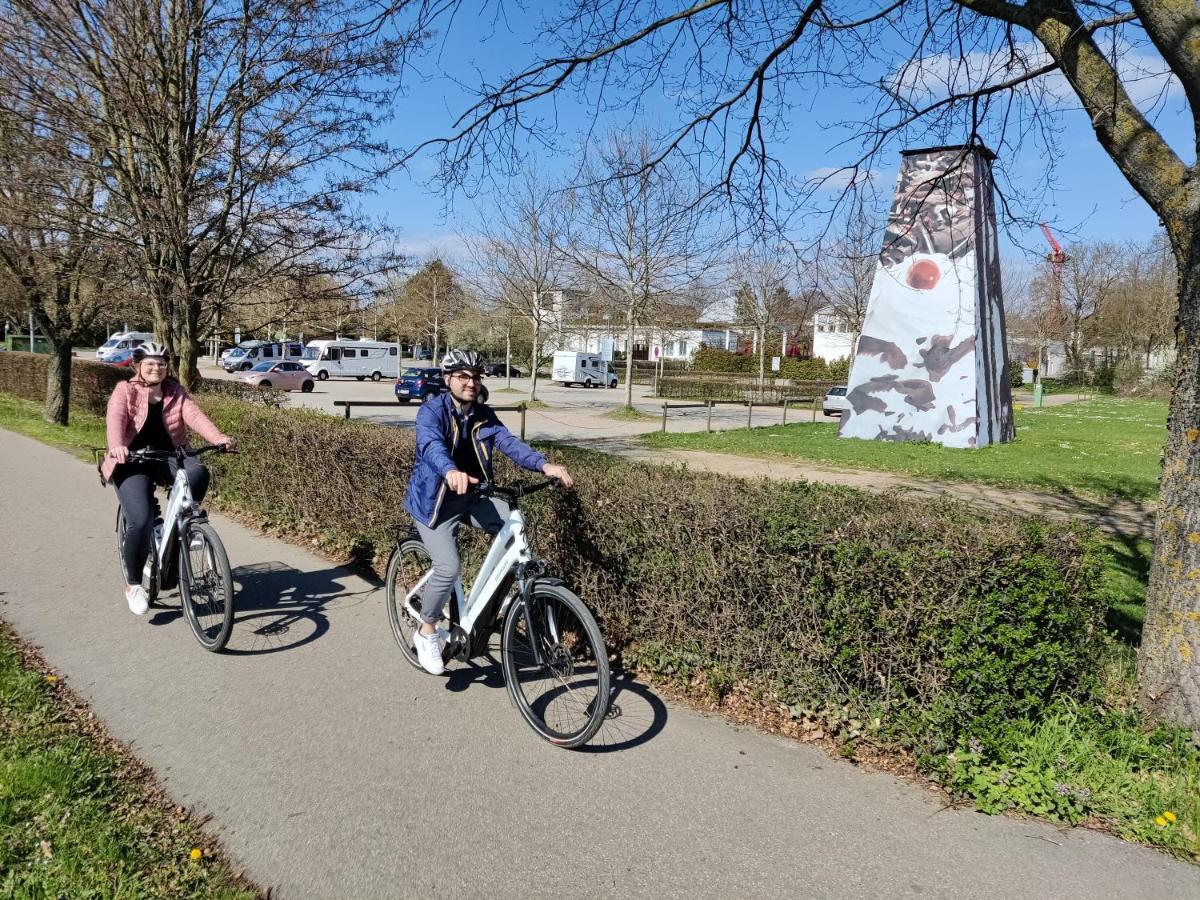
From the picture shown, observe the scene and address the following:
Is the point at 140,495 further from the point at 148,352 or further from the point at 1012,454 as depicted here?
the point at 1012,454

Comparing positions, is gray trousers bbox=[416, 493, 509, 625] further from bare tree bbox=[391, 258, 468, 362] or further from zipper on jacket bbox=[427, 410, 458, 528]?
bare tree bbox=[391, 258, 468, 362]

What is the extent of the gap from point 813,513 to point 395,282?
Result: 1096 centimetres

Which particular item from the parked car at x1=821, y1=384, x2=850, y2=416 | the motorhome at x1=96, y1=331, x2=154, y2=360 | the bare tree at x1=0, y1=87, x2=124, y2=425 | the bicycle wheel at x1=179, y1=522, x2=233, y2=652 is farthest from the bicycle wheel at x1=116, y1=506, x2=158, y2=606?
the motorhome at x1=96, y1=331, x2=154, y2=360

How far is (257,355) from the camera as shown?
46.7 m

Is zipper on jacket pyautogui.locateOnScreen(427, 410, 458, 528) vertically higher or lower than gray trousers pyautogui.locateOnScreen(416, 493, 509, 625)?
higher

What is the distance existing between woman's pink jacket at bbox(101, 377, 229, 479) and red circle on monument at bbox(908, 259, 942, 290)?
774 inches

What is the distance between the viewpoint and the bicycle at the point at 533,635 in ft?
11.6

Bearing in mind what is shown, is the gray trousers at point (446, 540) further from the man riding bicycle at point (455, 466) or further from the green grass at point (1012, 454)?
the green grass at point (1012, 454)

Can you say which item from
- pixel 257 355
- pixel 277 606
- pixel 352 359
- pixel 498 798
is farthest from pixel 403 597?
pixel 352 359

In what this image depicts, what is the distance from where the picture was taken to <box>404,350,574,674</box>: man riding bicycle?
3975mm

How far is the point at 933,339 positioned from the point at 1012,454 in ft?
12.9

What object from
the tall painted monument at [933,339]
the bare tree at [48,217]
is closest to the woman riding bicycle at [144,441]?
the bare tree at [48,217]

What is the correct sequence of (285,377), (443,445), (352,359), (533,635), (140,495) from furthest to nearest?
(352,359)
(285,377)
(140,495)
(443,445)
(533,635)

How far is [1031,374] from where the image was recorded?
73188 millimetres
